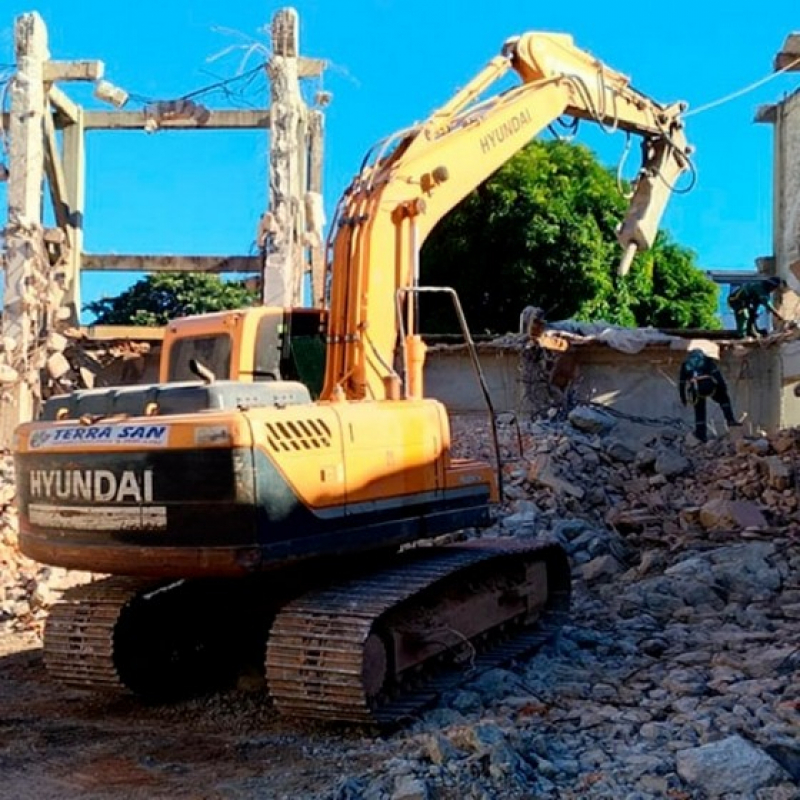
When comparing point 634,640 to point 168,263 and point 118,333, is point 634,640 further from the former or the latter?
point 168,263

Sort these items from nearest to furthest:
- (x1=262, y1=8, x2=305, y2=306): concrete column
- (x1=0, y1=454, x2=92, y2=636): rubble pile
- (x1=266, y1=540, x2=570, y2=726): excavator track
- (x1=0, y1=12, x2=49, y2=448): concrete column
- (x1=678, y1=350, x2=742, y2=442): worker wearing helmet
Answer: (x1=266, y1=540, x2=570, y2=726): excavator track → (x1=0, y1=454, x2=92, y2=636): rubble pile → (x1=678, y1=350, x2=742, y2=442): worker wearing helmet → (x1=262, y1=8, x2=305, y2=306): concrete column → (x1=0, y1=12, x2=49, y2=448): concrete column

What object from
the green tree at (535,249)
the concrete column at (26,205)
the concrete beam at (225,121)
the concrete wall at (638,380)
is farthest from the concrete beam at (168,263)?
the green tree at (535,249)

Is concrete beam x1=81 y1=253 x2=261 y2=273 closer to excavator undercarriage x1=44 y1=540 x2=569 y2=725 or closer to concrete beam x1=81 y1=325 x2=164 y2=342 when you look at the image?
concrete beam x1=81 y1=325 x2=164 y2=342

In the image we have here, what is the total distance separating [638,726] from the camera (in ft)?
17.2

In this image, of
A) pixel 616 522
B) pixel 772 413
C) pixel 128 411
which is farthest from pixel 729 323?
pixel 128 411

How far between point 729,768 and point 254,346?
3462 mm

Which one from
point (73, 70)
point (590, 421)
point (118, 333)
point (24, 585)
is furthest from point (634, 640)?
point (73, 70)

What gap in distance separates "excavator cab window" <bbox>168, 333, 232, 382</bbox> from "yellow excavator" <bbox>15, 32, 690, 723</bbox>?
16 millimetres

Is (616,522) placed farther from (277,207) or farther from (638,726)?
(277,207)

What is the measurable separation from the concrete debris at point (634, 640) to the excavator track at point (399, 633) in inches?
7.5

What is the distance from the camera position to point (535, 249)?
2256 centimetres

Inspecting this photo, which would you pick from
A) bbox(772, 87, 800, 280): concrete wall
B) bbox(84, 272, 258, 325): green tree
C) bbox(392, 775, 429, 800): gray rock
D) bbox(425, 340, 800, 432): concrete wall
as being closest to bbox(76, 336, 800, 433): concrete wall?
bbox(425, 340, 800, 432): concrete wall

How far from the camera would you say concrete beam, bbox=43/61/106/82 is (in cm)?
1691

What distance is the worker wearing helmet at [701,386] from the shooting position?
43.4 feet
